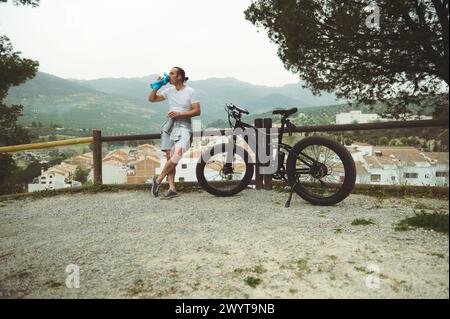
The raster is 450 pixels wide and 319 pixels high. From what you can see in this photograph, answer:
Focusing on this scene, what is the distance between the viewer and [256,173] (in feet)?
19.3

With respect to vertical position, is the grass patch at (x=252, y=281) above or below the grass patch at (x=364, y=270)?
below

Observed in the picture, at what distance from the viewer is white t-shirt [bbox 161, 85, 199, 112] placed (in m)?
5.29

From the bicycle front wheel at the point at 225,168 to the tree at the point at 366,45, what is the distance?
9.19ft

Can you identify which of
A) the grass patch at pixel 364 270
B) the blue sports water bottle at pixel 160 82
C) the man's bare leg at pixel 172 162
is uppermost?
the blue sports water bottle at pixel 160 82

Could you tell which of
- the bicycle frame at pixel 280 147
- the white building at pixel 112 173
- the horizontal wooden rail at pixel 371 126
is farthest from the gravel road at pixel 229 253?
the white building at pixel 112 173

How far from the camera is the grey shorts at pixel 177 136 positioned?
210 inches

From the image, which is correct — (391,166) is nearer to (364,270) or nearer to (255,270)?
(364,270)

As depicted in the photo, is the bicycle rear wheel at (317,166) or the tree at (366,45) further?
the tree at (366,45)

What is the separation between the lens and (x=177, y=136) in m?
5.36

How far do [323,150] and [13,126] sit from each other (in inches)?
624

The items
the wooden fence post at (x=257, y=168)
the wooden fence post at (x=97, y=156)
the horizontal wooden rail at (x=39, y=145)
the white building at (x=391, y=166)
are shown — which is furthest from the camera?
the wooden fence post at (x=97, y=156)

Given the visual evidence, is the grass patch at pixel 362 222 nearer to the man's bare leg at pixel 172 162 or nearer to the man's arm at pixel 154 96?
the man's bare leg at pixel 172 162

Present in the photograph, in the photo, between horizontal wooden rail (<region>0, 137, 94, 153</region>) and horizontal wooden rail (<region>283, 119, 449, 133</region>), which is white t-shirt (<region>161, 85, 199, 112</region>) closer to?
horizontal wooden rail (<region>283, 119, 449, 133</region>)
